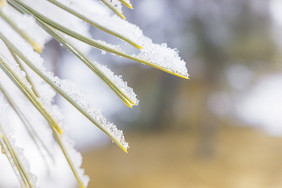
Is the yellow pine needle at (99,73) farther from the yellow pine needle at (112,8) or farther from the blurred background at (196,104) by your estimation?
the blurred background at (196,104)

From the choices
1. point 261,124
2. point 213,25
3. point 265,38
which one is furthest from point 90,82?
point 261,124

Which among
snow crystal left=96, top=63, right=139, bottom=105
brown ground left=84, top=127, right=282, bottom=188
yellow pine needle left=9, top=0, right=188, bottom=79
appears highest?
brown ground left=84, top=127, right=282, bottom=188

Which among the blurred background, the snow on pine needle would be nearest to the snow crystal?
the snow on pine needle

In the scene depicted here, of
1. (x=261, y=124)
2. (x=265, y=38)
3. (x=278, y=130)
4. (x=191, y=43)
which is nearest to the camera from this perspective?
(x=265, y=38)

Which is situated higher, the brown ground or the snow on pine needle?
the brown ground

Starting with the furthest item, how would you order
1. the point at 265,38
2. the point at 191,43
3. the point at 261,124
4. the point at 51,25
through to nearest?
the point at 261,124 < the point at 191,43 < the point at 265,38 < the point at 51,25

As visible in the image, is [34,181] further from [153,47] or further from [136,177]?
[136,177]

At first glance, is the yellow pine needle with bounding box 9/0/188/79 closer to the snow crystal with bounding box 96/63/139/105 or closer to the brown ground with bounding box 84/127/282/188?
the snow crystal with bounding box 96/63/139/105

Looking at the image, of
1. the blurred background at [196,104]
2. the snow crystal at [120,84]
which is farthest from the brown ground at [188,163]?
the snow crystal at [120,84]
